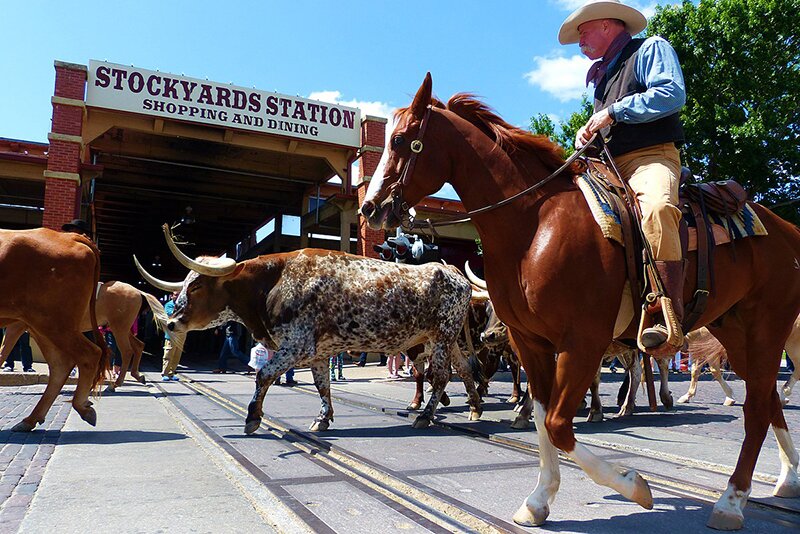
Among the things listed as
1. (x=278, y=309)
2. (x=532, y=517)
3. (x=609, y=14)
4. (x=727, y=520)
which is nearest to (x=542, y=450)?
(x=532, y=517)

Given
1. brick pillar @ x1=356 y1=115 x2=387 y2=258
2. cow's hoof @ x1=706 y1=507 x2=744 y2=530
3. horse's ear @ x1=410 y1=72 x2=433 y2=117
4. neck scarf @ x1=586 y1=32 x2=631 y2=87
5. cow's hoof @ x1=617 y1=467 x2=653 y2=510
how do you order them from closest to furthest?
cow's hoof @ x1=617 y1=467 x2=653 y2=510 → cow's hoof @ x1=706 y1=507 x2=744 y2=530 → horse's ear @ x1=410 y1=72 x2=433 y2=117 → neck scarf @ x1=586 y1=32 x2=631 y2=87 → brick pillar @ x1=356 y1=115 x2=387 y2=258

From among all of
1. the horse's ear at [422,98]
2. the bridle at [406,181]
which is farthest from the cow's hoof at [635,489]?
the horse's ear at [422,98]

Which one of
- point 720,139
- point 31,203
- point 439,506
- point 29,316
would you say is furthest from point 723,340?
point 31,203

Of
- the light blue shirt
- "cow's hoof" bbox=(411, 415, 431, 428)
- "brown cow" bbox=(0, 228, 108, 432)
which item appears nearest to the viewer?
the light blue shirt

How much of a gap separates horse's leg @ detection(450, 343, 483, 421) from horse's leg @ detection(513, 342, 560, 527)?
438 cm

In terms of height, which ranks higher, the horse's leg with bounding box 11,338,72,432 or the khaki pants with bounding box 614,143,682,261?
the khaki pants with bounding box 614,143,682,261

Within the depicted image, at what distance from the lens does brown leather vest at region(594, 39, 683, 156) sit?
350cm

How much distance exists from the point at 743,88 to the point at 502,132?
711 inches

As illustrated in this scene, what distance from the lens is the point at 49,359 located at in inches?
237

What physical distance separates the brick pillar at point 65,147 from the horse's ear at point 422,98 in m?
16.3

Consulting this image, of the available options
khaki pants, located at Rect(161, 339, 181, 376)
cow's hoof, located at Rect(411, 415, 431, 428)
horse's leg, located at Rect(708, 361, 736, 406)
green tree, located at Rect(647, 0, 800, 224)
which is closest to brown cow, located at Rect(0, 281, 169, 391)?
khaki pants, located at Rect(161, 339, 181, 376)

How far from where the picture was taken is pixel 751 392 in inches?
138

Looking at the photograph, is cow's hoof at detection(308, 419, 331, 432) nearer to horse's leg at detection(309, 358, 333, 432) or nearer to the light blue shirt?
Answer: horse's leg at detection(309, 358, 333, 432)

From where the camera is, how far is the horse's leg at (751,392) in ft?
10.5
